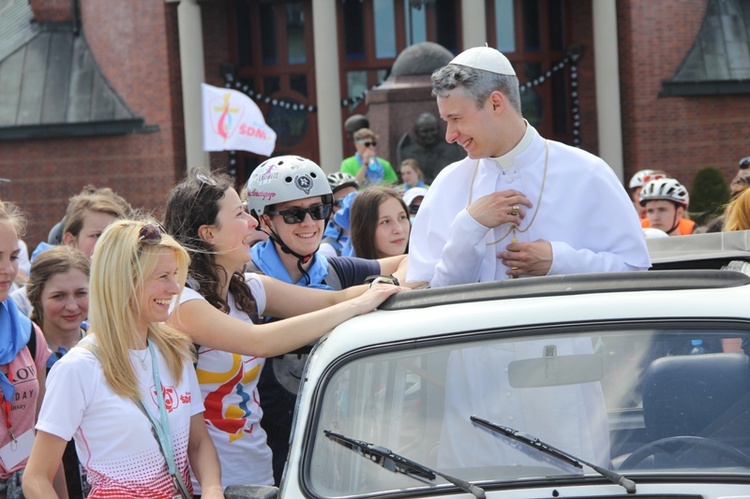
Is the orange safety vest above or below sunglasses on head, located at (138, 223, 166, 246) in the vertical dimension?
below

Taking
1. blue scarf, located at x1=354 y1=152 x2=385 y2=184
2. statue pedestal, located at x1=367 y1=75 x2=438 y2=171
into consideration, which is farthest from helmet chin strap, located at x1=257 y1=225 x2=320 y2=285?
statue pedestal, located at x1=367 y1=75 x2=438 y2=171

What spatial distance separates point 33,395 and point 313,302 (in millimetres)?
1190

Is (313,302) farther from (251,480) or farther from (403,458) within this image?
(403,458)

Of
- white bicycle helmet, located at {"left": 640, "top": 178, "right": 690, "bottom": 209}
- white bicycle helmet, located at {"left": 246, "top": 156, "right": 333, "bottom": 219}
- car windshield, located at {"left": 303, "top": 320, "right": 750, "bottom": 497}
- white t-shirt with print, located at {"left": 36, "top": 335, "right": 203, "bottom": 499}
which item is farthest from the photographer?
white bicycle helmet, located at {"left": 640, "top": 178, "right": 690, "bottom": 209}

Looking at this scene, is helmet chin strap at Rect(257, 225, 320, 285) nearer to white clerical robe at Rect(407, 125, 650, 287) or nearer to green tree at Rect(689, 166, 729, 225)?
white clerical robe at Rect(407, 125, 650, 287)

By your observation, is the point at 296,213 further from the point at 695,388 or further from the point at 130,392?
the point at 695,388

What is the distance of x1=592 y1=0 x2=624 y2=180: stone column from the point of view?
1018 inches

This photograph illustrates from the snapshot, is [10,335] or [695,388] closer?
[695,388]

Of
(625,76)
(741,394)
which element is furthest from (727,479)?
(625,76)

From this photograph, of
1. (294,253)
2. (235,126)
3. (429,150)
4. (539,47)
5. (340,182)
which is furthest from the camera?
(539,47)

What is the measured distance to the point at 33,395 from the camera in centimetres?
428

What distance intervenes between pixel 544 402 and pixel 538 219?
46.1 inches

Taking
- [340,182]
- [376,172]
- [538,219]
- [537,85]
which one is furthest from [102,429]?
[537,85]

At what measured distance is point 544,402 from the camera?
9.10 ft
